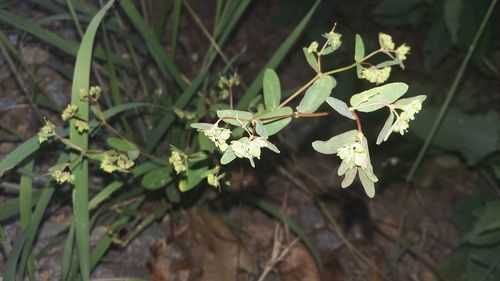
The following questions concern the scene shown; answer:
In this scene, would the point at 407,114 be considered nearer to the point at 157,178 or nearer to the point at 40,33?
the point at 157,178

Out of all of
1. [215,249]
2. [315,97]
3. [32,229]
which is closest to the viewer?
[315,97]

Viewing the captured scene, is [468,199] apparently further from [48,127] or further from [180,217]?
[48,127]

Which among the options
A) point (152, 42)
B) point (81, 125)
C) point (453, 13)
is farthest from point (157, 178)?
point (453, 13)

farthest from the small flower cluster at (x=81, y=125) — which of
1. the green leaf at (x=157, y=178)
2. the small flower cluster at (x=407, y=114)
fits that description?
the small flower cluster at (x=407, y=114)

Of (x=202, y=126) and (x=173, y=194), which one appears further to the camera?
(x=173, y=194)

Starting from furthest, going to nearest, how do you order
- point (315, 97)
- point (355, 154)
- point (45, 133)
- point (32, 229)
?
point (32, 229)
point (45, 133)
point (315, 97)
point (355, 154)

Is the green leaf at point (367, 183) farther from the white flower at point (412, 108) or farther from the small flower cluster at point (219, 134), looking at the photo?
the small flower cluster at point (219, 134)
